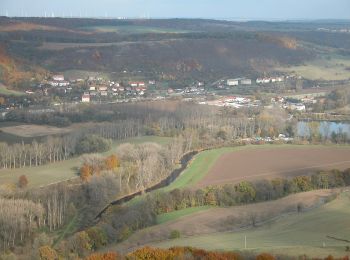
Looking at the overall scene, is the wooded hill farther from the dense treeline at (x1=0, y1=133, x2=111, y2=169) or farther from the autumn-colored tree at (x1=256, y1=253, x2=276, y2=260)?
the autumn-colored tree at (x1=256, y1=253, x2=276, y2=260)

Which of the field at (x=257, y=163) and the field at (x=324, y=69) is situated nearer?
the field at (x=257, y=163)

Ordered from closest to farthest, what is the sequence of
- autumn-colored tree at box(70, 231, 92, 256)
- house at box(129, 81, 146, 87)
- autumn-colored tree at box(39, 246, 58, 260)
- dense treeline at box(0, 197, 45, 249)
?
autumn-colored tree at box(39, 246, 58, 260) < autumn-colored tree at box(70, 231, 92, 256) < dense treeline at box(0, 197, 45, 249) < house at box(129, 81, 146, 87)

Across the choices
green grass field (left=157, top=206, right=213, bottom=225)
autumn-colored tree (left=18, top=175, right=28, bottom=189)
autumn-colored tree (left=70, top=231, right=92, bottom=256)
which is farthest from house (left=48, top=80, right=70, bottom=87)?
autumn-colored tree (left=70, top=231, right=92, bottom=256)

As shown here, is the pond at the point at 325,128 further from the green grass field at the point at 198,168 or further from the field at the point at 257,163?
the green grass field at the point at 198,168

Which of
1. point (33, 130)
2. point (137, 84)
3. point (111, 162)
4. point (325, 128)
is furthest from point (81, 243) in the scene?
point (137, 84)

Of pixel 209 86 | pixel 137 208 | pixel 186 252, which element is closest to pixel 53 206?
pixel 137 208

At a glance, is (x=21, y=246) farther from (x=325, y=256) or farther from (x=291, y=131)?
(x=291, y=131)

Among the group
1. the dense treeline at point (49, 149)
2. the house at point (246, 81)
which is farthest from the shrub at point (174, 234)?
the house at point (246, 81)
